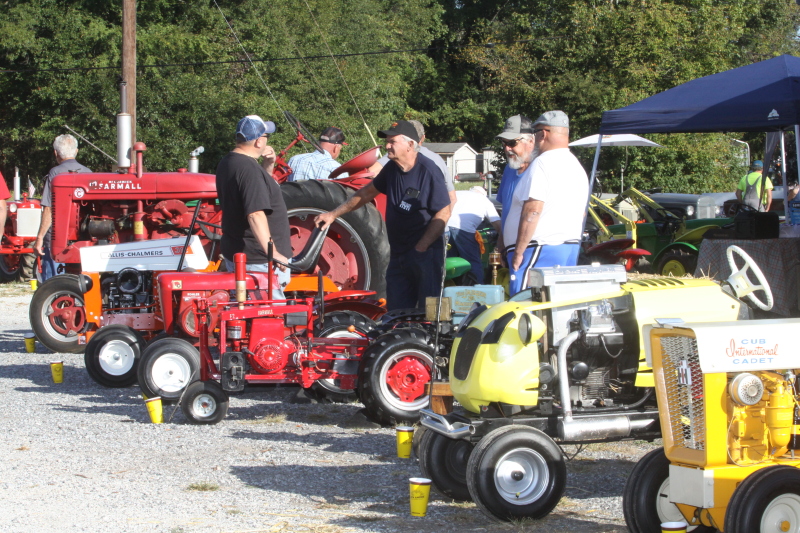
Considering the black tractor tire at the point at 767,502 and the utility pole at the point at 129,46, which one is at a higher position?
the utility pole at the point at 129,46

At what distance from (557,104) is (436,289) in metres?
25.4

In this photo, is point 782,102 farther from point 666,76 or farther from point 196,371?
point 666,76

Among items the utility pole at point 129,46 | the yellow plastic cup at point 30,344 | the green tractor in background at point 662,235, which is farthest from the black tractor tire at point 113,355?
the utility pole at point 129,46

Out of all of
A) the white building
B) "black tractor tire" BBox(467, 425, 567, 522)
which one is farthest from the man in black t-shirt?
the white building

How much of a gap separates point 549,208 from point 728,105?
4893 millimetres

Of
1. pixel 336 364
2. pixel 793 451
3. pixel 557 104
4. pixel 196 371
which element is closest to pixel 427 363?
pixel 336 364

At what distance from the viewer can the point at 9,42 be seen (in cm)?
2561

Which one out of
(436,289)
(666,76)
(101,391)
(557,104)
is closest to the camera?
(436,289)

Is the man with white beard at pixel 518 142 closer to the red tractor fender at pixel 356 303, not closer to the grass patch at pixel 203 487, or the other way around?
the red tractor fender at pixel 356 303

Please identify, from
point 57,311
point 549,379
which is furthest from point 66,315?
point 549,379

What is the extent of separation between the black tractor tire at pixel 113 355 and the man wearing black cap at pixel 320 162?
2.81 meters

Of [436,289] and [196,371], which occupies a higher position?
[436,289]

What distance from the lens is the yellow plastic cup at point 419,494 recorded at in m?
3.99

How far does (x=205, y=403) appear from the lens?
5898mm
